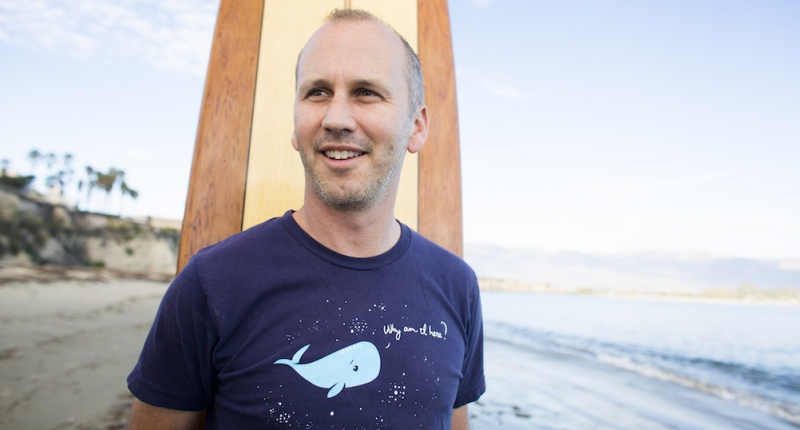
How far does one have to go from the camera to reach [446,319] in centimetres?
137

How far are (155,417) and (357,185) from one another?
0.81m

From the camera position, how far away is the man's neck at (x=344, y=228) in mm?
1315

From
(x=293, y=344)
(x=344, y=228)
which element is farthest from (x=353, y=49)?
(x=293, y=344)

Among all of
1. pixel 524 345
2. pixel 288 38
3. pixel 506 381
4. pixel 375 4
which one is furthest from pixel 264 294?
pixel 524 345

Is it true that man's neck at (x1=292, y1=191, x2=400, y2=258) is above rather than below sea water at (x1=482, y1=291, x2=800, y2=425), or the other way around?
above

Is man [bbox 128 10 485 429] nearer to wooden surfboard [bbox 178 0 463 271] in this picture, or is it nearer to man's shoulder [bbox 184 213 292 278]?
man's shoulder [bbox 184 213 292 278]

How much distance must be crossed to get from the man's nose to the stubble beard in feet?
0.08

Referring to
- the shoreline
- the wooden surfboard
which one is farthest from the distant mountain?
the wooden surfboard

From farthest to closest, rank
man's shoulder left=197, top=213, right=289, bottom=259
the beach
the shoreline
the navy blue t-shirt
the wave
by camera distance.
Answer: the shoreline → the wave → the beach → man's shoulder left=197, top=213, right=289, bottom=259 → the navy blue t-shirt

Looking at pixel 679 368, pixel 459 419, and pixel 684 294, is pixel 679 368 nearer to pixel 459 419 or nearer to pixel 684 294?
pixel 459 419

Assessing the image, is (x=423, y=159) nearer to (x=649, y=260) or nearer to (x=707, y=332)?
(x=707, y=332)

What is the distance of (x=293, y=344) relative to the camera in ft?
3.71

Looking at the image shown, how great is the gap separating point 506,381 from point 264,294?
8182 millimetres

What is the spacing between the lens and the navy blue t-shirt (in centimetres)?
111
